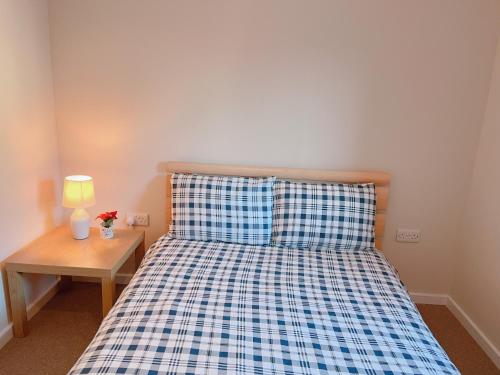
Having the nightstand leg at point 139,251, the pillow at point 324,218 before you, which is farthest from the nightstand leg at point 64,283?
the pillow at point 324,218

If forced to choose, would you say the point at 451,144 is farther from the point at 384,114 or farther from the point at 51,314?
the point at 51,314

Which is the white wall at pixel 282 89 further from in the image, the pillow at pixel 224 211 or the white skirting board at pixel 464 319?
the white skirting board at pixel 464 319

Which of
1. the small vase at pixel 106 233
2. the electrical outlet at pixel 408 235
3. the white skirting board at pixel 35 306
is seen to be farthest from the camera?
the electrical outlet at pixel 408 235

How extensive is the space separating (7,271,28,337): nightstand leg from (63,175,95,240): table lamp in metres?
0.40

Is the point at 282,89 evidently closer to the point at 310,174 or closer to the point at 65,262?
the point at 310,174

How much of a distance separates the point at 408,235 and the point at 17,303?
8.19 ft

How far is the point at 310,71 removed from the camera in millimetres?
2184

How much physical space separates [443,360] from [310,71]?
Answer: 1.69 meters

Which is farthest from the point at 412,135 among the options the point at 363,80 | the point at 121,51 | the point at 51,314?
the point at 51,314

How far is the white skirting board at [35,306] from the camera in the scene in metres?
1.93

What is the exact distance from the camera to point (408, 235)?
241 cm

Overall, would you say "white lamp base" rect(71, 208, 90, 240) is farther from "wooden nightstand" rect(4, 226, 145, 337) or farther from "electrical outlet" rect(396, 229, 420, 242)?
"electrical outlet" rect(396, 229, 420, 242)

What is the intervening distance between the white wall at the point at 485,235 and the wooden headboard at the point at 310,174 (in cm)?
57

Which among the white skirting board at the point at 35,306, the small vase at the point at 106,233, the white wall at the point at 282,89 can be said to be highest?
the white wall at the point at 282,89
